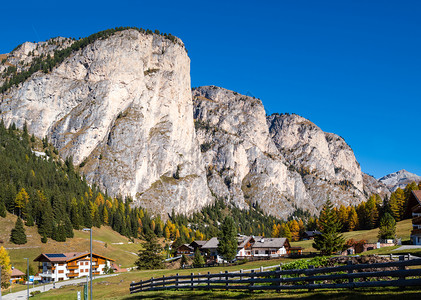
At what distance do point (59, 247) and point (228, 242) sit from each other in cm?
6437

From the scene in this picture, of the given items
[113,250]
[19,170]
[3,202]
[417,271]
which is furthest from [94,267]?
[417,271]

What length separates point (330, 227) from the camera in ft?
220

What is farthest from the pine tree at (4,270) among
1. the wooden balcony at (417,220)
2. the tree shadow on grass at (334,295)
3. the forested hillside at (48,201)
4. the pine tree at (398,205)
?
the pine tree at (398,205)

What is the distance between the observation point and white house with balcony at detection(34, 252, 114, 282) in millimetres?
99500

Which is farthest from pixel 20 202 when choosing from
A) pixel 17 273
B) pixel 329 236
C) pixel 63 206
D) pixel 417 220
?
pixel 417 220

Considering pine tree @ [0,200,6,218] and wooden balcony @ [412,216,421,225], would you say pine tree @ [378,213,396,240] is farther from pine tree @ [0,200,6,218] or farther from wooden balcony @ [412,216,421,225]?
pine tree @ [0,200,6,218]

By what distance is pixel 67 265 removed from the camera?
102250 millimetres

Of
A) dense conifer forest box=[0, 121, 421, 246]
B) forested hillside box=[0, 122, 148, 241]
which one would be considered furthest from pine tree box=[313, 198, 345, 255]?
forested hillside box=[0, 122, 148, 241]

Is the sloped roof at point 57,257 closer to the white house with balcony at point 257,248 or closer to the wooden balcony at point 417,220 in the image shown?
the white house with balcony at point 257,248

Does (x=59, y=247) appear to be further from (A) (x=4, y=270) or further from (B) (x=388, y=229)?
(B) (x=388, y=229)

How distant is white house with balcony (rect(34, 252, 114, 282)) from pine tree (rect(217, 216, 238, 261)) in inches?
1443

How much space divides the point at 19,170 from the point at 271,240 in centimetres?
11877

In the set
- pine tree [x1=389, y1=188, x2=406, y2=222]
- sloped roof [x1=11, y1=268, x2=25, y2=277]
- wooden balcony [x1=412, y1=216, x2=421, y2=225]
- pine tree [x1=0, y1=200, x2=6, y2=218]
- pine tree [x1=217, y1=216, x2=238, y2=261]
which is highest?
pine tree [x1=0, y1=200, x2=6, y2=218]

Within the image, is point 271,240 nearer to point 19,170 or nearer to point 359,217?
point 359,217
